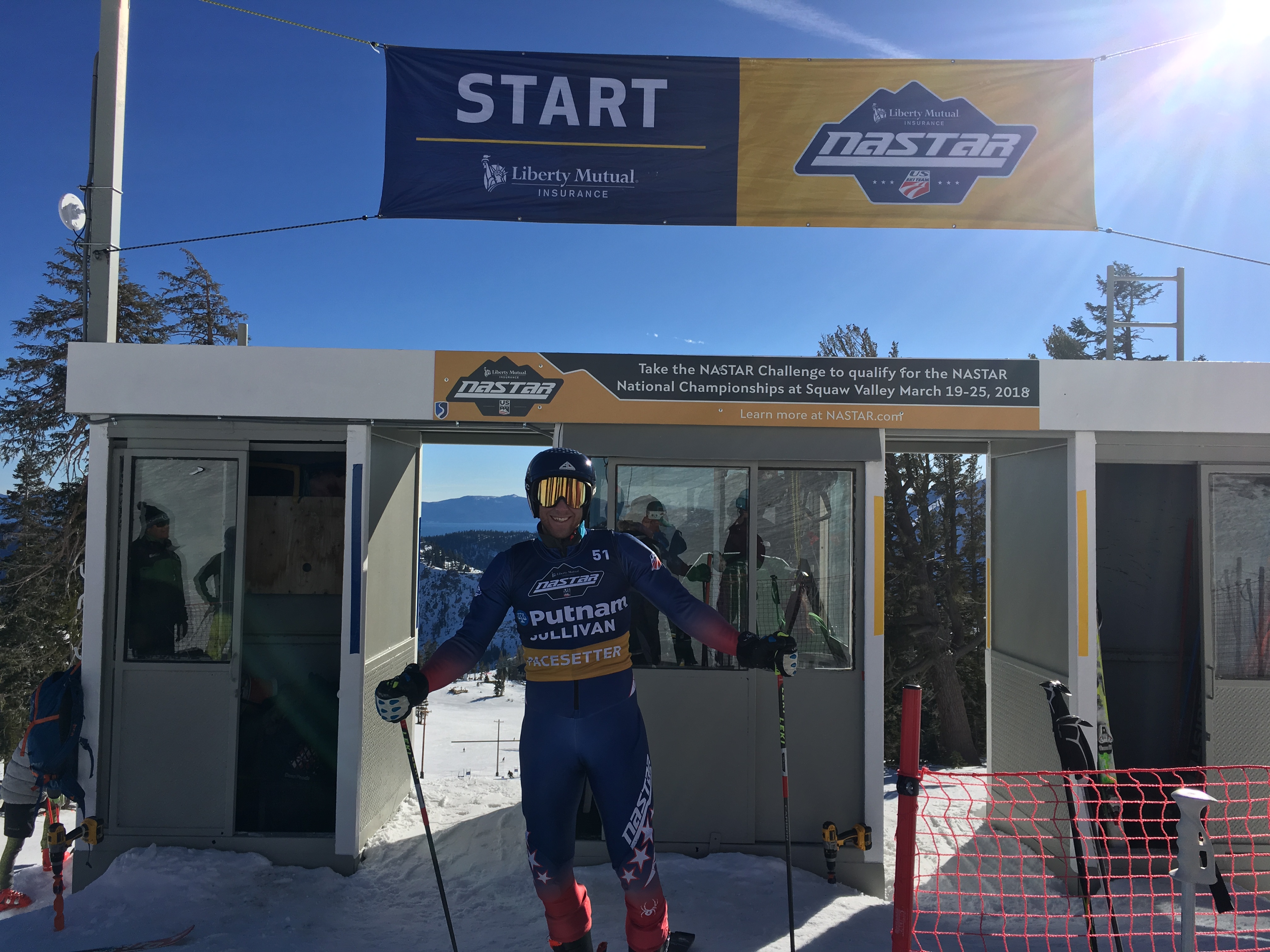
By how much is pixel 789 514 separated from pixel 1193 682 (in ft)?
10.8

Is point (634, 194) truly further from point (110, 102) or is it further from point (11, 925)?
point (11, 925)

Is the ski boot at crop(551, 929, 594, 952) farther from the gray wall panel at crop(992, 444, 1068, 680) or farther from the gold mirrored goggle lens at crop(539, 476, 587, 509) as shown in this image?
the gray wall panel at crop(992, 444, 1068, 680)

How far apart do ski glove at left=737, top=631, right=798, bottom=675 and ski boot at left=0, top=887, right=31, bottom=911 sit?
14.2ft

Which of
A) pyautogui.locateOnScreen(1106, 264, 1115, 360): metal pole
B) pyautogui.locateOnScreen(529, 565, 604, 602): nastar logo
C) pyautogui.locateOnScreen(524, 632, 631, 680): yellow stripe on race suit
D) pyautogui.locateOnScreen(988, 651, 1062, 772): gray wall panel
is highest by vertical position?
pyautogui.locateOnScreen(1106, 264, 1115, 360): metal pole

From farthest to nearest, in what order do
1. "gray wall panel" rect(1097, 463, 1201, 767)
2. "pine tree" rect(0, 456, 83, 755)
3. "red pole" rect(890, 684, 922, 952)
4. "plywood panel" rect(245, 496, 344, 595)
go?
"pine tree" rect(0, 456, 83, 755) → "gray wall panel" rect(1097, 463, 1201, 767) → "plywood panel" rect(245, 496, 344, 595) → "red pole" rect(890, 684, 922, 952)

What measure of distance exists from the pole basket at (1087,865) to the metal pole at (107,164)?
5809 mm

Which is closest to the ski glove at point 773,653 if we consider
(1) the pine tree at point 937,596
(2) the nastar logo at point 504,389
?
(2) the nastar logo at point 504,389

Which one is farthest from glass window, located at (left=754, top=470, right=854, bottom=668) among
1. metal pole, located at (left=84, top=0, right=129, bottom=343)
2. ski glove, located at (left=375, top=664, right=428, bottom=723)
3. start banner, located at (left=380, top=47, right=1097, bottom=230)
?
metal pole, located at (left=84, top=0, right=129, bottom=343)

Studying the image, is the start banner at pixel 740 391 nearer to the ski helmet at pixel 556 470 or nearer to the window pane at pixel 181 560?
the ski helmet at pixel 556 470

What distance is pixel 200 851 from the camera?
4539 mm

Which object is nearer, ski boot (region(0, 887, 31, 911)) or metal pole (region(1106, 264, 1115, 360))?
ski boot (region(0, 887, 31, 911))

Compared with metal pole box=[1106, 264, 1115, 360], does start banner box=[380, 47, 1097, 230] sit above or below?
above

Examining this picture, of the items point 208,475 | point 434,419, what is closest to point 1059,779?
point 434,419

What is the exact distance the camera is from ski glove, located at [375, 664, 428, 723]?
2832 mm
